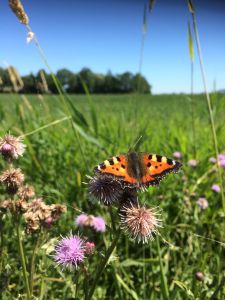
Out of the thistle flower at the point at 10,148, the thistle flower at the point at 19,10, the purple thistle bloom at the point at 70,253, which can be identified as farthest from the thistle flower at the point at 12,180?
the thistle flower at the point at 19,10

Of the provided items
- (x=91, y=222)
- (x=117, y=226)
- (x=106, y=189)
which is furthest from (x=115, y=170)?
(x=117, y=226)

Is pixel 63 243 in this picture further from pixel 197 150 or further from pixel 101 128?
pixel 101 128

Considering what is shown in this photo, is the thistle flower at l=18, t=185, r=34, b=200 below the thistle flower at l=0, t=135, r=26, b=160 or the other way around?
below

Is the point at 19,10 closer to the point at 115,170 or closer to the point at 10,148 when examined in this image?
the point at 10,148

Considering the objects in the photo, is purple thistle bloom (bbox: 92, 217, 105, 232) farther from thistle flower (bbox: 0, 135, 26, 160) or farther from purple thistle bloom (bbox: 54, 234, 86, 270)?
thistle flower (bbox: 0, 135, 26, 160)

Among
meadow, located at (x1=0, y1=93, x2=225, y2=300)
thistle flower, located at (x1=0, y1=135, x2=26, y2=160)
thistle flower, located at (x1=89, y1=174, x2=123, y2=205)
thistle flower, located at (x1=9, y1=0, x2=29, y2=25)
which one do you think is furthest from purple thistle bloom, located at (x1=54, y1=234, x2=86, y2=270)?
thistle flower, located at (x1=9, y1=0, x2=29, y2=25)

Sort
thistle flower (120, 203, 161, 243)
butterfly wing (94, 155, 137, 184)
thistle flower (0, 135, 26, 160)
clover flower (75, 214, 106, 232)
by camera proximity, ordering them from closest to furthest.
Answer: thistle flower (120, 203, 161, 243)
butterfly wing (94, 155, 137, 184)
thistle flower (0, 135, 26, 160)
clover flower (75, 214, 106, 232)
